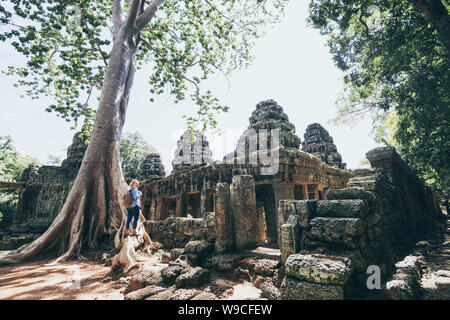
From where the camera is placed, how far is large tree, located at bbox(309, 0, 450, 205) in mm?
5582

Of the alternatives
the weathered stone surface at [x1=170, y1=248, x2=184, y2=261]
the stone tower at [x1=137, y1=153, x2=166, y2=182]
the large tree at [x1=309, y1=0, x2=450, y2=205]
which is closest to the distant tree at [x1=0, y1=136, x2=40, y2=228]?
the stone tower at [x1=137, y1=153, x2=166, y2=182]

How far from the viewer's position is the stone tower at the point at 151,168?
1928 centimetres

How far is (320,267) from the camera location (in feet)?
7.78

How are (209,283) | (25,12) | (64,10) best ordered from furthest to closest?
(64,10) → (25,12) → (209,283)

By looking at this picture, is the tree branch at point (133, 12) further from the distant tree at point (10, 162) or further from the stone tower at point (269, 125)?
the distant tree at point (10, 162)

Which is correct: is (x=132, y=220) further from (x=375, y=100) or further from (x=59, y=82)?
(x=375, y=100)

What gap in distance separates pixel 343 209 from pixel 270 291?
5.52 ft

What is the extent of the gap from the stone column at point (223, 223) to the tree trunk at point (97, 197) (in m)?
3.19

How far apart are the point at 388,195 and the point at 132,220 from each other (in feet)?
22.5

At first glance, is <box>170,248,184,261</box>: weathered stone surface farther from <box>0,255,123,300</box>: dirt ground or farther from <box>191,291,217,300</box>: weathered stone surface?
<box>191,291,217,300</box>: weathered stone surface

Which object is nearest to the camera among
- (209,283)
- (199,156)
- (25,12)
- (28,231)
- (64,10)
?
(209,283)

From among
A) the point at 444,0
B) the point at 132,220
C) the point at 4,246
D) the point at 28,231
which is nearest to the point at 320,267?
the point at 132,220

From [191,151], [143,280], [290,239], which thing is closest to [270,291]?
[290,239]

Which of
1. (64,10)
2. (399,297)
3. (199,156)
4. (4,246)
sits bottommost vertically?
(4,246)
